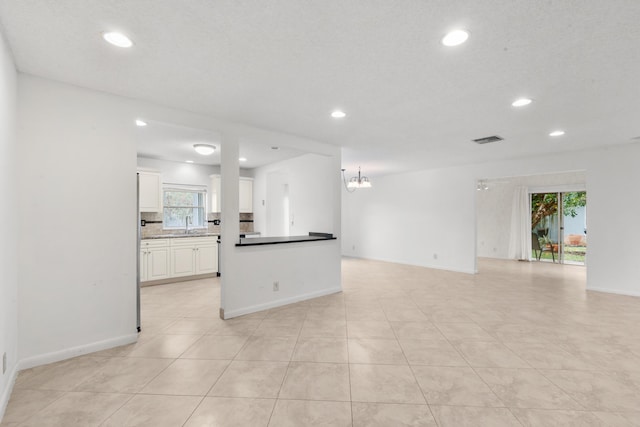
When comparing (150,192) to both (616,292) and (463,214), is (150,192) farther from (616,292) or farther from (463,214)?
(616,292)

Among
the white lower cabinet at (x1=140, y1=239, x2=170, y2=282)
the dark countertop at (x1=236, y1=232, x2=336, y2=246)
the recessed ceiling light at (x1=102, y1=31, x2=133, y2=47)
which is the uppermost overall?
the recessed ceiling light at (x1=102, y1=31, x2=133, y2=47)

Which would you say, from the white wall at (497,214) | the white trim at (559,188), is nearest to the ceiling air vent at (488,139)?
the white wall at (497,214)

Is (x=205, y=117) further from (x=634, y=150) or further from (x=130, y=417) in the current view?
(x=634, y=150)

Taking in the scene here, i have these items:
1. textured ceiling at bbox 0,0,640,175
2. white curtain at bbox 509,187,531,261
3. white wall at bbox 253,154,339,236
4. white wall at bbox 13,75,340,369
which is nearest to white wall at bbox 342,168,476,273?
white curtain at bbox 509,187,531,261

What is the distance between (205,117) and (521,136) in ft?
14.0

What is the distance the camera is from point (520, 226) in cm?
845

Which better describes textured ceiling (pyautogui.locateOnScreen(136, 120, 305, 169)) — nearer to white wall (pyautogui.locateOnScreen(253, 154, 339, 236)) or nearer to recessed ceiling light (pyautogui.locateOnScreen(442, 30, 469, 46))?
white wall (pyautogui.locateOnScreen(253, 154, 339, 236))

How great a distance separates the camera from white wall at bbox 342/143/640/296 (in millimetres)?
4734

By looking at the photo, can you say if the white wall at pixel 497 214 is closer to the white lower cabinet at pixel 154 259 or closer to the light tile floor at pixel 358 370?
the light tile floor at pixel 358 370

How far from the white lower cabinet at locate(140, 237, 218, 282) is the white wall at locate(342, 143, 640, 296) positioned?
4.57 m

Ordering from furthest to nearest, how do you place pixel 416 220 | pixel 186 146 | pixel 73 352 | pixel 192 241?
pixel 416 220 → pixel 192 241 → pixel 186 146 → pixel 73 352

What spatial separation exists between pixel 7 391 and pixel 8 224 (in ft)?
3.71

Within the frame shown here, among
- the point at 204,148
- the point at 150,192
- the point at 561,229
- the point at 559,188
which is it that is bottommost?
the point at 561,229

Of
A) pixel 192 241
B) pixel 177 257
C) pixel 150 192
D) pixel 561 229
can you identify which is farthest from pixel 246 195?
pixel 561 229
